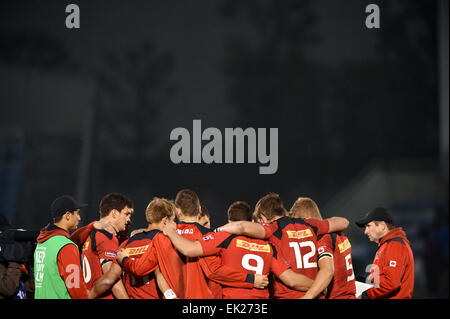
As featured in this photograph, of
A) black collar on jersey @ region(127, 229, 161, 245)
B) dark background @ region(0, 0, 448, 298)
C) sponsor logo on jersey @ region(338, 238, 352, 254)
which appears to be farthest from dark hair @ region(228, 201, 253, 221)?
dark background @ region(0, 0, 448, 298)

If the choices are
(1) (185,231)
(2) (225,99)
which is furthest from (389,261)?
(2) (225,99)

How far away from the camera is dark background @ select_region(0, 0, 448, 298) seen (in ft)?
55.8

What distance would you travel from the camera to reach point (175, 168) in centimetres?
1795

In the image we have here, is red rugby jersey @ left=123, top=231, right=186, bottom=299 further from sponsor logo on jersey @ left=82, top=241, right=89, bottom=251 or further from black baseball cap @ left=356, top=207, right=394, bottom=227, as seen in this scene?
black baseball cap @ left=356, top=207, right=394, bottom=227

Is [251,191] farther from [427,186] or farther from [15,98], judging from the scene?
[15,98]

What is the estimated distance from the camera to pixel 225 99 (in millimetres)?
18547

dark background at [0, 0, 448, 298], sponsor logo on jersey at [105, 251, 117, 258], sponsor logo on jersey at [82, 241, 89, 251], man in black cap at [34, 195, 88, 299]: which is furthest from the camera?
dark background at [0, 0, 448, 298]

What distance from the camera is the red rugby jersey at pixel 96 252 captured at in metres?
4.52

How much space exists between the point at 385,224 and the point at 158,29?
14883 millimetres

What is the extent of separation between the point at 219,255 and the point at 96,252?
113 centimetres

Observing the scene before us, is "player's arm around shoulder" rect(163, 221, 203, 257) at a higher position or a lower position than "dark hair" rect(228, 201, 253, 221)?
lower

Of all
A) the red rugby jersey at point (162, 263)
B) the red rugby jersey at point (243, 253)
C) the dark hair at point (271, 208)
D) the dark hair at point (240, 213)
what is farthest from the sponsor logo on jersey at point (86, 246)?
the dark hair at point (271, 208)

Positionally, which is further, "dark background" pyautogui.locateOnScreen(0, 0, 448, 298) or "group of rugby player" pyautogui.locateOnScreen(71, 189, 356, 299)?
"dark background" pyautogui.locateOnScreen(0, 0, 448, 298)

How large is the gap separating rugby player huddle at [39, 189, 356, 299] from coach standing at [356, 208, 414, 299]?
249mm
